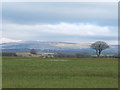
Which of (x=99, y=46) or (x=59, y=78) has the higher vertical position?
(x=99, y=46)

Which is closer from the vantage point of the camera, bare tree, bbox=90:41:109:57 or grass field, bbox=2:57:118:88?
grass field, bbox=2:57:118:88

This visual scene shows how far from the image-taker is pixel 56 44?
161 m

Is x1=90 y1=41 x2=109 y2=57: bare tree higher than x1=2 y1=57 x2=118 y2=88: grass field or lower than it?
higher

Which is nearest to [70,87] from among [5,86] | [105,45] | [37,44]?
[5,86]

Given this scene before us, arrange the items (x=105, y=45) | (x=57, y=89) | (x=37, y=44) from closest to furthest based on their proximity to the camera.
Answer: (x=57, y=89)
(x=105, y=45)
(x=37, y=44)

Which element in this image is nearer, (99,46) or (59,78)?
(59,78)

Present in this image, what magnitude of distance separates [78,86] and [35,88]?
2944 millimetres

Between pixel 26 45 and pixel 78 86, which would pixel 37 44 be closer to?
pixel 26 45

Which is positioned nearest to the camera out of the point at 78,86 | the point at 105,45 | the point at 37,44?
the point at 78,86

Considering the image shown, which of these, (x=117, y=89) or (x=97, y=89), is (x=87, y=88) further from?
(x=117, y=89)

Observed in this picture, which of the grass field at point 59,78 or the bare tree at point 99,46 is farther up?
the bare tree at point 99,46

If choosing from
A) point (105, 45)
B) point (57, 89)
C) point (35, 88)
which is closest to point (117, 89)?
point (57, 89)

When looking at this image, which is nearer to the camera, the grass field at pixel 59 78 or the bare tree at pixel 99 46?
the grass field at pixel 59 78

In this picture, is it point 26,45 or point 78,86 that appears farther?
point 26,45
